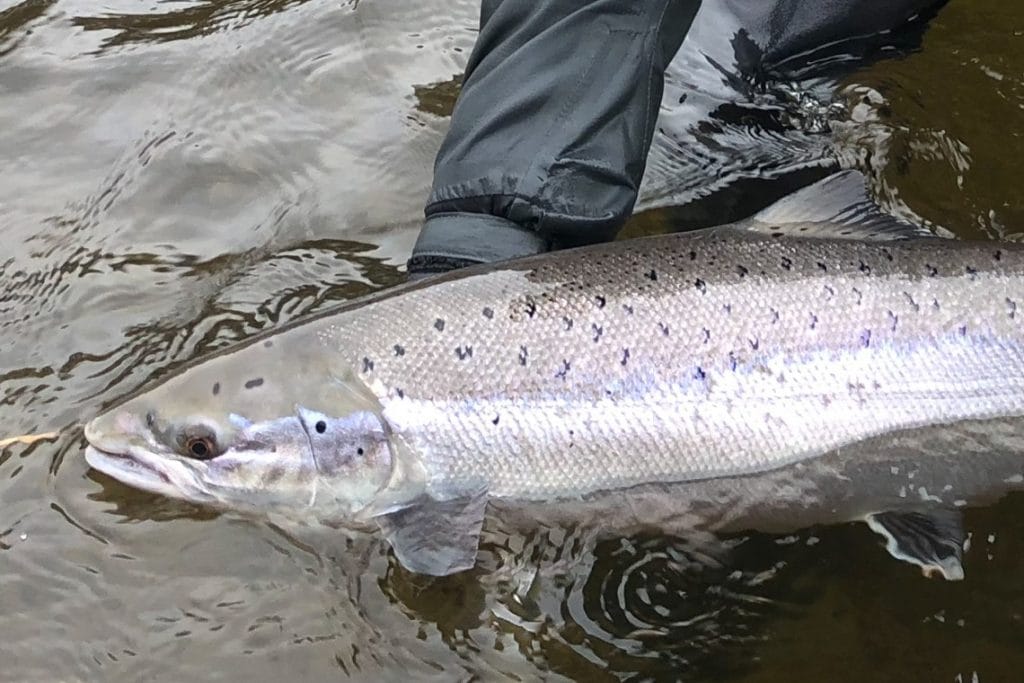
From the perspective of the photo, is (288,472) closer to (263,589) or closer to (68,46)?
(263,589)

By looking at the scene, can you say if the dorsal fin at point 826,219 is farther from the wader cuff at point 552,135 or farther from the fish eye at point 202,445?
the fish eye at point 202,445

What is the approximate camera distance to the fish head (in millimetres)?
2211

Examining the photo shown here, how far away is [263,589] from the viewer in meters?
2.37

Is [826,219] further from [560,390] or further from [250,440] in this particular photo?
[250,440]

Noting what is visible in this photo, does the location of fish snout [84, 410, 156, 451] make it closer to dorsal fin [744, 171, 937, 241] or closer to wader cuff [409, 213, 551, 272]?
wader cuff [409, 213, 551, 272]

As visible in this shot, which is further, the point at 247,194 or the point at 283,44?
the point at 283,44

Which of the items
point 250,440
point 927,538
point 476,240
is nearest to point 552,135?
point 476,240

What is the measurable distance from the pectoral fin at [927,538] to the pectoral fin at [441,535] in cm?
111

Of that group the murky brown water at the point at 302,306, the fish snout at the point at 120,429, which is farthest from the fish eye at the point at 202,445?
the murky brown water at the point at 302,306

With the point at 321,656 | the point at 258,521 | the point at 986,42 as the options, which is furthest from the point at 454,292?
the point at 986,42

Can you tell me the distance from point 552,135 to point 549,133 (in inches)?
0.4

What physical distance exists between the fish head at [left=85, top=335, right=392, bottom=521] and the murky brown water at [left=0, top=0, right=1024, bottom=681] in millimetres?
235

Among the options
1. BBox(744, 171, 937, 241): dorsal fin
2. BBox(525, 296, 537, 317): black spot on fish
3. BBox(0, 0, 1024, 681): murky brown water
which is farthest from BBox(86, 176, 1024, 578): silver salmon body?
BBox(0, 0, 1024, 681): murky brown water

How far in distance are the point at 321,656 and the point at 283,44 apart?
2.57m
